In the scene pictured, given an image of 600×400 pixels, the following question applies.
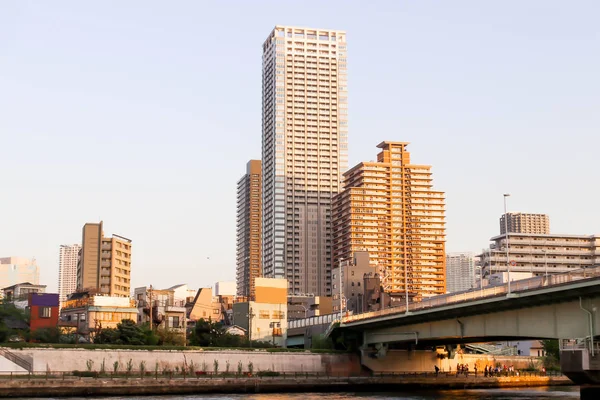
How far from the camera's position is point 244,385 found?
92250mm

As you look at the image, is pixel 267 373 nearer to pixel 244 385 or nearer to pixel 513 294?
pixel 244 385

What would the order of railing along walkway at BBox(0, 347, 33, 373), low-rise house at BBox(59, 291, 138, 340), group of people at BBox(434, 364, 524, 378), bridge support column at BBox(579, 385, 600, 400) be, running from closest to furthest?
bridge support column at BBox(579, 385, 600, 400) → railing along walkway at BBox(0, 347, 33, 373) → group of people at BBox(434, 364, 524, 378) → low-rise house at BBox(59, 291, 138, 340)

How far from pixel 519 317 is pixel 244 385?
32688 mm

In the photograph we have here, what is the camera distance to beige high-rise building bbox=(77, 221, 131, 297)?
177m

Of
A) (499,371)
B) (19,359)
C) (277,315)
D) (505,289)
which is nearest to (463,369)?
(499,371)

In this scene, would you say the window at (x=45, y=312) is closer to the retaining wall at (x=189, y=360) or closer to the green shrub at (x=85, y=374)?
the retaining wall at (x=189, y=360)

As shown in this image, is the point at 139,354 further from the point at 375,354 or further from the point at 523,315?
the point at 523,315

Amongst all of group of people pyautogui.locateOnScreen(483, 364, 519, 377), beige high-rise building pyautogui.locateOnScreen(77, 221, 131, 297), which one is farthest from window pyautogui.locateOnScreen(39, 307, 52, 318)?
group of people pyautogui.locateOnScreen(483, 364, 519, 377)

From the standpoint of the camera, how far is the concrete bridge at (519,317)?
6297 cm

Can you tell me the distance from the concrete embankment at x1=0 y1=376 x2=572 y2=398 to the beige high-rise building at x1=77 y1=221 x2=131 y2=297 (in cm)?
8862

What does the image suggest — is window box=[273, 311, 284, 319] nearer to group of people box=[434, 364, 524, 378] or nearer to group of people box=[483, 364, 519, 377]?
group of people box=[434, 364, 524, 378]

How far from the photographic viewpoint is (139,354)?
95.8 m

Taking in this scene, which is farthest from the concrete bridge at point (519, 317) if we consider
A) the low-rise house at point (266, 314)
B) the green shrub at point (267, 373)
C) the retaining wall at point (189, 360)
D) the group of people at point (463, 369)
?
the low-rise house at point (266, 314)

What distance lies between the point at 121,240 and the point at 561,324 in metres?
132
